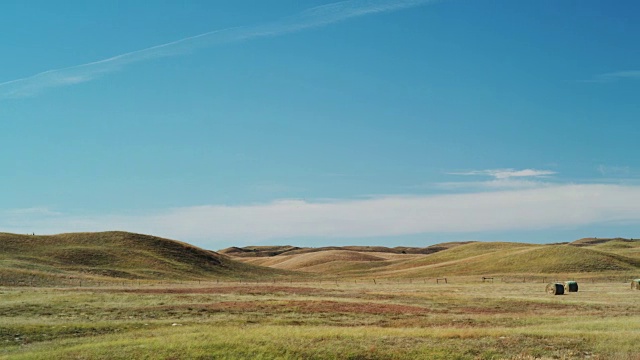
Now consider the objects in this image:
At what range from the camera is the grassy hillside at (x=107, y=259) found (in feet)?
317

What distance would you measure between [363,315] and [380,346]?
15.2m

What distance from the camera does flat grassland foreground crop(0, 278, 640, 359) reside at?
83.2ft

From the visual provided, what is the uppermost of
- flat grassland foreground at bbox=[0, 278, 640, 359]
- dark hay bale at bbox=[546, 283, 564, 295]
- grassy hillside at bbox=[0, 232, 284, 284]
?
grassy hillside at bbox=[0, 232, 284, 284]

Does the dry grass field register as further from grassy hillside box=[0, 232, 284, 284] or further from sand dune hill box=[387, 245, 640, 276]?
sand dune hill box=[387, 245, 640, 276]

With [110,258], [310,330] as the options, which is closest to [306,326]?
[310,330]

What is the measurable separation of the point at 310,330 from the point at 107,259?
326 feet

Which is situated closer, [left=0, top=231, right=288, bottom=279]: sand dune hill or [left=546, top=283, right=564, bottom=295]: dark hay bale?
[left=546, top=283, right=564, bottom=295]: dark hay bale

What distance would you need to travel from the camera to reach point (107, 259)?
11975 cm

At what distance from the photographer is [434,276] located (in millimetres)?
118750

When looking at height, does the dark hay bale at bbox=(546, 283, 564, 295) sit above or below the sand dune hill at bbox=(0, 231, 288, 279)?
below

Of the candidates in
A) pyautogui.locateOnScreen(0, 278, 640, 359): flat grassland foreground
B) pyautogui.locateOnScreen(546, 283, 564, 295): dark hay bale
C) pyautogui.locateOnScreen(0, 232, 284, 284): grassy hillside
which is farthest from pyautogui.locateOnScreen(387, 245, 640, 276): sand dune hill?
pyautogui.locateOnScreen(0, 278, 640, 359): flat grassland foreground

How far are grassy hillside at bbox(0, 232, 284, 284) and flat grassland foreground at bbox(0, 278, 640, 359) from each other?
159 ft

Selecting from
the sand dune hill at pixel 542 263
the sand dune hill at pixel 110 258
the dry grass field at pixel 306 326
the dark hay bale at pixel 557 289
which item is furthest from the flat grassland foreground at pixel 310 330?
the sand dune hill at pixel 542 263

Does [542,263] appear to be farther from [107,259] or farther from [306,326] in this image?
[306,326]
